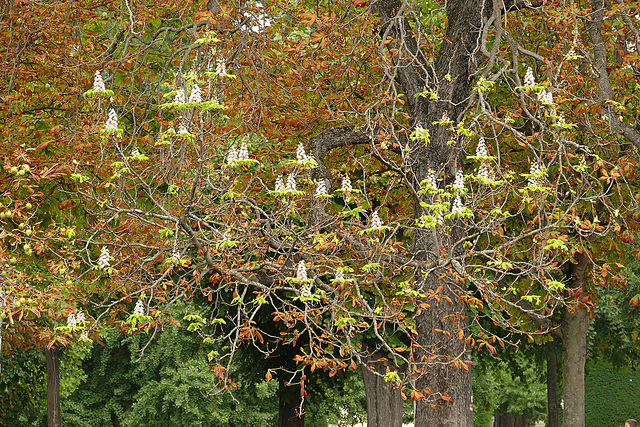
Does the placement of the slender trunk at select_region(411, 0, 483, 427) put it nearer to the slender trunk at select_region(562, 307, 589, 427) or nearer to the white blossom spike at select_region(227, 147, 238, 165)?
the white blossom spike at select_region(227, 147, 238, 165)

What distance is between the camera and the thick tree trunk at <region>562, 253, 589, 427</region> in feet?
41.2

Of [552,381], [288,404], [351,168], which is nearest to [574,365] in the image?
[351,168]

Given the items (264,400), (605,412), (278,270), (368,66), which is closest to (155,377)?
(264,400)

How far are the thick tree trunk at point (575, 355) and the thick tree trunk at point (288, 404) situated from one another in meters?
6.69

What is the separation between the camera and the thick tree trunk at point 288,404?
17.2m

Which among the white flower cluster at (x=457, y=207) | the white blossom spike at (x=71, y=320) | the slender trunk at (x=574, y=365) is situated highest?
the white flower cluster at (x=457, y=207)

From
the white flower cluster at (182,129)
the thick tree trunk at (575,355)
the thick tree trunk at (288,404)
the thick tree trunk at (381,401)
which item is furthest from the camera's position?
the thick tree trunk at (288,404)

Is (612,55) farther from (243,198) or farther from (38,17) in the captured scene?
(38,17)

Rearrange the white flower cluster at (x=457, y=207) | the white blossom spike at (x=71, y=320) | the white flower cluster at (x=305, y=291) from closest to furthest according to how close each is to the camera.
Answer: the white flower cluster at (x=457, y=207) < the white flower cluster at (x=305, y=291) < the white blossom spike at (x=71, y=320)

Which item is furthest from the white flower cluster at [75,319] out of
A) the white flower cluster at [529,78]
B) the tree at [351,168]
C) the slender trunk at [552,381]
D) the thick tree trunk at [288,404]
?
the slender trunk at [552,381]

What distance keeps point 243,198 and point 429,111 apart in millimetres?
3501

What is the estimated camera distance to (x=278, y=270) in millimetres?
7527

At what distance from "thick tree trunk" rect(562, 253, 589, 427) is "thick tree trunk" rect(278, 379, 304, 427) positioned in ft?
22.0

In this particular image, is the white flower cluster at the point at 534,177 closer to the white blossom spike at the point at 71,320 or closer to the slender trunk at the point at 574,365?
the white blossom spike at the point at 71,320
